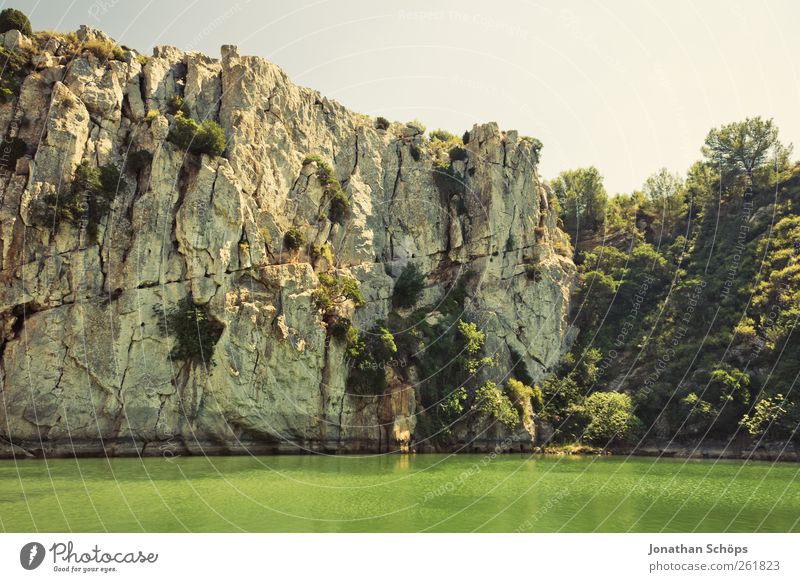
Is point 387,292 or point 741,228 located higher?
point 741,228

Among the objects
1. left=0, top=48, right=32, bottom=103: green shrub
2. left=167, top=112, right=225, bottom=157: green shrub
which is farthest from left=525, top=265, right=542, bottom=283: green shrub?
left=0, top=48, right=32, bottom=103: green shrub

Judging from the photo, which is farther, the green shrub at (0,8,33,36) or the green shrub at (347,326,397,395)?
the green shrub at (347,326,397,395)

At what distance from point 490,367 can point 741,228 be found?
34.3 metres

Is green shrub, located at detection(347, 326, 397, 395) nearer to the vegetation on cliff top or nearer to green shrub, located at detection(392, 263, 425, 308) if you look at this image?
green shrub, located at detection(392, 263, 425, 308)

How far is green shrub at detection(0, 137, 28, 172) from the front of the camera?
39469 mm

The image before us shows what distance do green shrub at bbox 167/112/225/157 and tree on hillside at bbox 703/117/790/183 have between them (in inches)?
2446

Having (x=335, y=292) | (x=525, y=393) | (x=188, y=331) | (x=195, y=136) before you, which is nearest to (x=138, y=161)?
(x=195, y=136)

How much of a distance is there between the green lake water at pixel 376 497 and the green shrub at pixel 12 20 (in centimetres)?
3341

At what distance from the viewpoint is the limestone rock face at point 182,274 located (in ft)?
126

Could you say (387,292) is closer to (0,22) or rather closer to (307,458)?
(307,458)

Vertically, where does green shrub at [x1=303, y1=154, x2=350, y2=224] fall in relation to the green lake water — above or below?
above

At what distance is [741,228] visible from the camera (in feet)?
208

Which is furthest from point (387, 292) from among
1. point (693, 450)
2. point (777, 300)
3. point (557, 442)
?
point (777, 300)

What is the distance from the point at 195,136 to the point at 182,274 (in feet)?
36.2
